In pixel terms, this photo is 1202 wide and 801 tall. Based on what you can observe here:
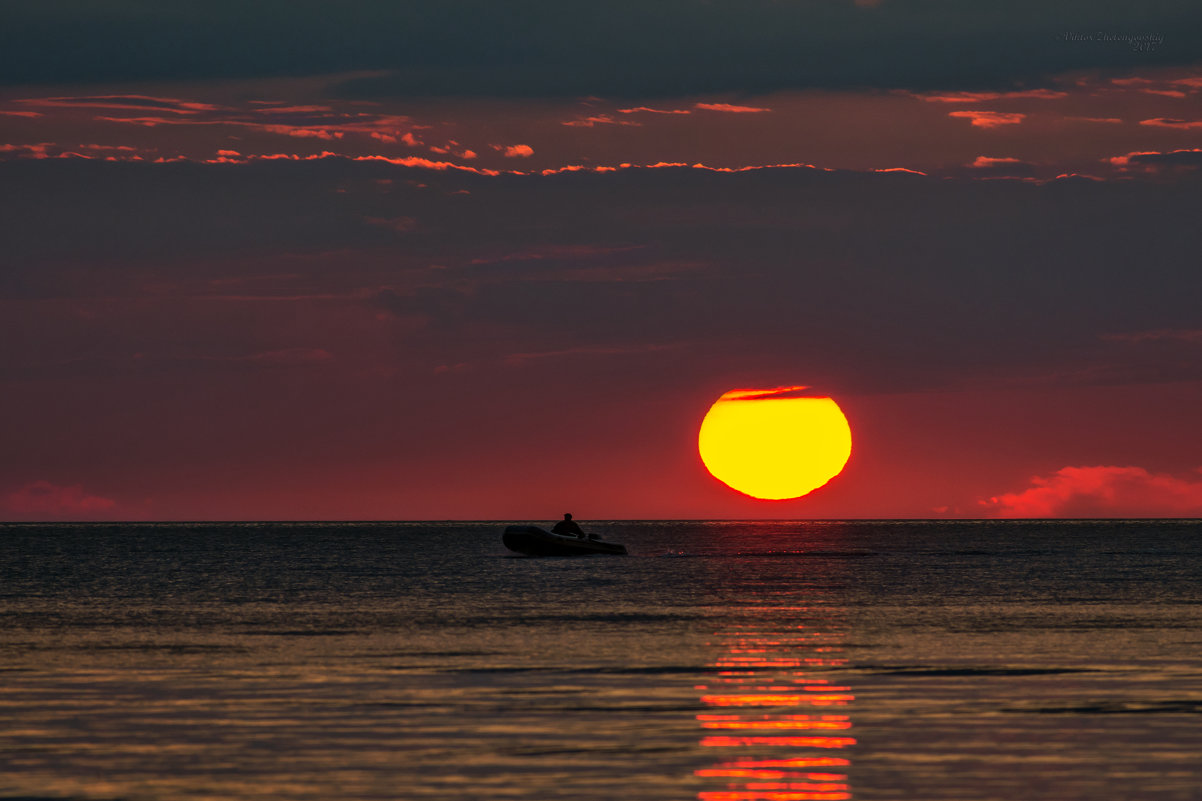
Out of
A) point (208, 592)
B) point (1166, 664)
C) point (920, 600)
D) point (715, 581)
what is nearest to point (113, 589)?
point (208, 592)

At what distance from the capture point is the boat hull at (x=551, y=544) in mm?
111562

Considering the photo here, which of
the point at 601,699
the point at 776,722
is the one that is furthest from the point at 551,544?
the point at 776,722

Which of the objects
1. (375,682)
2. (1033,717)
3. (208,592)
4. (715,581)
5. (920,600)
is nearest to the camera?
(1033,717)

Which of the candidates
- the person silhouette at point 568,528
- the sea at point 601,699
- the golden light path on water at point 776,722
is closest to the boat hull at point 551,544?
the person silhouette at point 568,528

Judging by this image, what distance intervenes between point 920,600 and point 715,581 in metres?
20.7

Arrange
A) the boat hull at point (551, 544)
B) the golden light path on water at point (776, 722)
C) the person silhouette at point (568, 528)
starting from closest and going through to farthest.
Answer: the golden light path on water at point (776, 722), the person silhouette at point (568, 528), the boat hull at point (551, 544)

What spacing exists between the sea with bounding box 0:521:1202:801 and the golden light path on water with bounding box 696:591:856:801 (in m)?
0.08

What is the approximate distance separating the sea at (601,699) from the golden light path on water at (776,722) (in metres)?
0.08

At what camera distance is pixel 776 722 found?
2481 cm

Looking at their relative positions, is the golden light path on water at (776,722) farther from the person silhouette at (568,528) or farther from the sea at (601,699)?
the person silhouette at (568,528)

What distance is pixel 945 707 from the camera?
26578mm

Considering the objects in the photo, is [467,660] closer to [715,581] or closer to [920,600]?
[920,600]

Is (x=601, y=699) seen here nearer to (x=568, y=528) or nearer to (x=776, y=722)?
(x=776, y=722)

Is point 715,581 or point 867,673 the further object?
point 715,581
